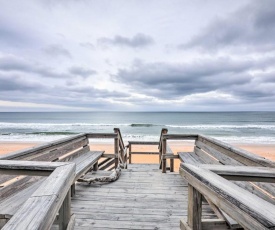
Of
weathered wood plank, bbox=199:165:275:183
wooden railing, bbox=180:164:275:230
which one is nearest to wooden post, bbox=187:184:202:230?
wooden railing, bbox=180:164:275:230

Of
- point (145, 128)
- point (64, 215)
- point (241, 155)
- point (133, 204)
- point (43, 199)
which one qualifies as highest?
point (43, 199)

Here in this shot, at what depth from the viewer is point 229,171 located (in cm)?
139

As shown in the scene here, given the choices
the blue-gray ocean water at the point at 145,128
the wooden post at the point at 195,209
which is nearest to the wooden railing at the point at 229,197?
the wooden post at the point at 195,209

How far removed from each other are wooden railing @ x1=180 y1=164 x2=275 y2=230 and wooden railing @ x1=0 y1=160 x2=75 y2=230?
3.16ft

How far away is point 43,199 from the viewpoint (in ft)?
3.16

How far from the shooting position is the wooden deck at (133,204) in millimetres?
2539

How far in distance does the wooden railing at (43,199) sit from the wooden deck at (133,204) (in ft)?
4.08

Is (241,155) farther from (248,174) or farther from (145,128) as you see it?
(145,128)

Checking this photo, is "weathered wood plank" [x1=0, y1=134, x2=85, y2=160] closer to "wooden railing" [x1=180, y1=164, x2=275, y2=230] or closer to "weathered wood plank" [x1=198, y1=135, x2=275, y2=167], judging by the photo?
"wooden railing" [x1=180, y1=164, x2=275, y2=230]

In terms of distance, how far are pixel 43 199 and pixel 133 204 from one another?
7.94ft

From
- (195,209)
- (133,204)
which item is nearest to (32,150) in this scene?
(133,204)

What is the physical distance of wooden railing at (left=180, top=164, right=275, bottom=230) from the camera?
2.57 feet

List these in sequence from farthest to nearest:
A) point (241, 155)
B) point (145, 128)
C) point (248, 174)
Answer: point (145, 128)
point (241, 155)
point (248, 174)

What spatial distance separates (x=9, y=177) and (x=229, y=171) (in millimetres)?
2489
